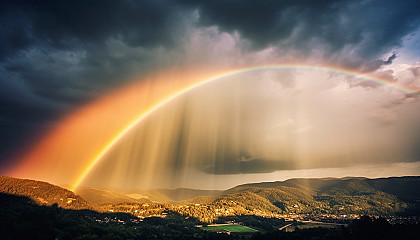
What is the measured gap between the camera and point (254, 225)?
180 metres

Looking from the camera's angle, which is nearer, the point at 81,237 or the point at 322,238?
the point at 81,237

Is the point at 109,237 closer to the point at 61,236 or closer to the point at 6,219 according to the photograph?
the point at 61,236

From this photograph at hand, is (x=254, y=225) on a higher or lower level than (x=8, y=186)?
lower

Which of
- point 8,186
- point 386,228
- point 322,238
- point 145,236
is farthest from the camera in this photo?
point 8,186

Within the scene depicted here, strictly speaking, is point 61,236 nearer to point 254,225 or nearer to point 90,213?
point 90,213

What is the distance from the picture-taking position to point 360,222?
10069cm

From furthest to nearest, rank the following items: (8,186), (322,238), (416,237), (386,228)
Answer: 1. (8,186)
2. (322,238)
3. (386,228)
4. (416,237)

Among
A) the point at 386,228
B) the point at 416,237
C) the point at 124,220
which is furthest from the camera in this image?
the point at 124,220

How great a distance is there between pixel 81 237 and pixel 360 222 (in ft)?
379

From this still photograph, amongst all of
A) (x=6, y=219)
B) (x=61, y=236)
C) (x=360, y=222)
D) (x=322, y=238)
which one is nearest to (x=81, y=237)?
(x=61, y=236)

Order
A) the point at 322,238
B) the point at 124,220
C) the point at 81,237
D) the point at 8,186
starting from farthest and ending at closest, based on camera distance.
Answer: the point at 8,186 → the point at 124,220 → the point at 322,238 → the point at 81,237

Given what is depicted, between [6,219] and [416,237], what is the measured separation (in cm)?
16114

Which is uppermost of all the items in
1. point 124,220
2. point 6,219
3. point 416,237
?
point 416,237

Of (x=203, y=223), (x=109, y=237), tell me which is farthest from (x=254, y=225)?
(x=109, y=237)
